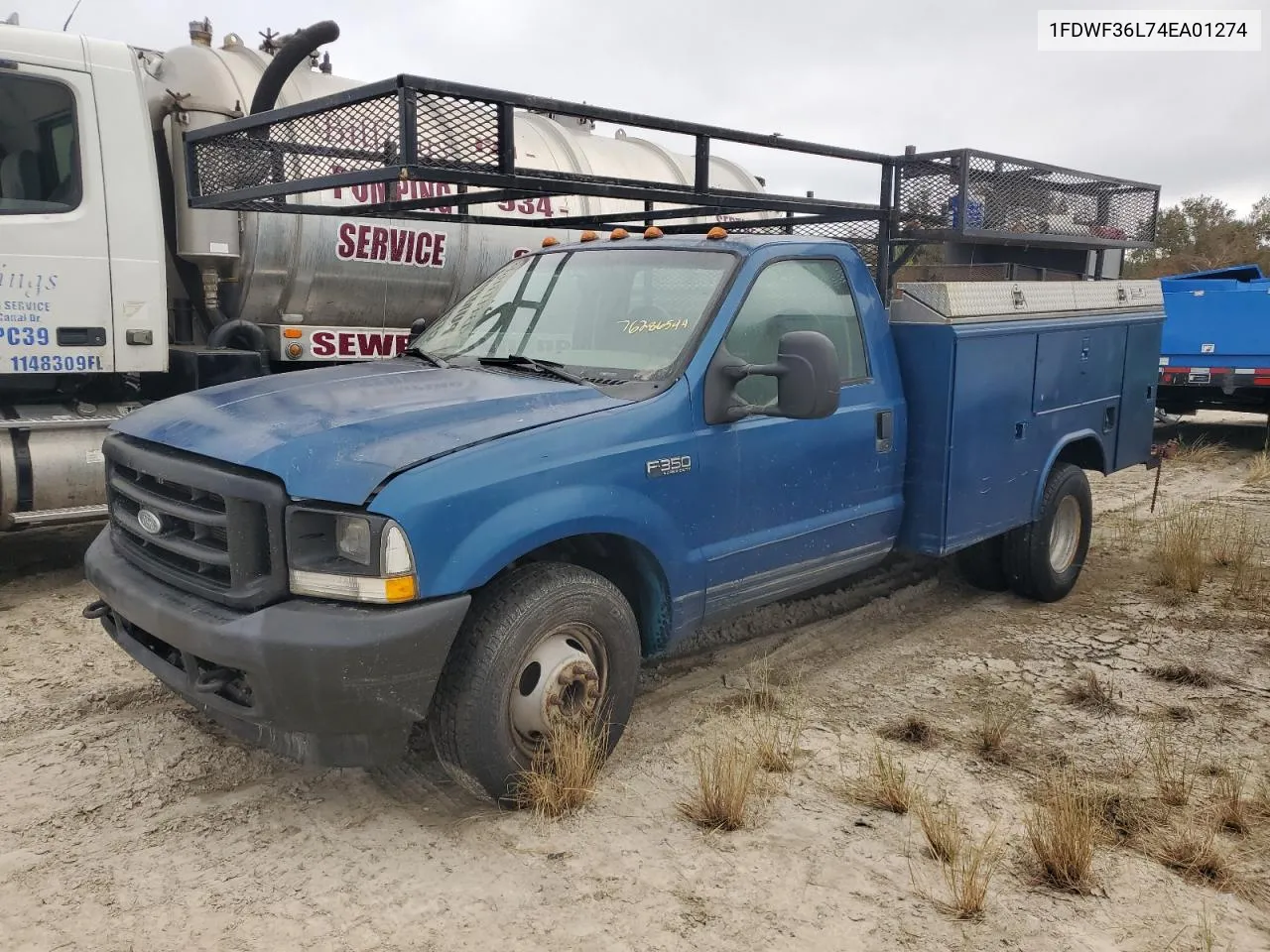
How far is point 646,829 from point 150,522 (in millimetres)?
1988

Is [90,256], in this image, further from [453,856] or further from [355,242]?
[453,856]

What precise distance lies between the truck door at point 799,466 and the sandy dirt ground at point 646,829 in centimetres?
59

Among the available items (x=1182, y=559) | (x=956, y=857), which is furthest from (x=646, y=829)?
(x=1182, y=559)

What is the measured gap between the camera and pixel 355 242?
6988 mm

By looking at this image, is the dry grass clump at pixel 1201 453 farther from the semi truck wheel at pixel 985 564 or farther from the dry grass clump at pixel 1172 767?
the dry grass clump at pixel 1172 767

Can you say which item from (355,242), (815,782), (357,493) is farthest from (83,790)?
(355,242)

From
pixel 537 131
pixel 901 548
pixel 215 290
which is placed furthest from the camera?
pixel 537 131

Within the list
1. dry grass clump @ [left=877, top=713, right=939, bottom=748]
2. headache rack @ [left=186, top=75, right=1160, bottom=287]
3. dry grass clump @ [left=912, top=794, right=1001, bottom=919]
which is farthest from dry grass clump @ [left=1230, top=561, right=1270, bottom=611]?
dry grass clump @ [left=912, top=794, right=1001, bottom=919]

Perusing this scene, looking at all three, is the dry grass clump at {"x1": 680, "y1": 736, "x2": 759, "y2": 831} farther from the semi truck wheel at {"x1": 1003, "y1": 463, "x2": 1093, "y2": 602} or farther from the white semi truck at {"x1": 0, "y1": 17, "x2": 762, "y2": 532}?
the white semi truck at {"x1": 0, "y1": 17, "x2": 762, "y2": 532}

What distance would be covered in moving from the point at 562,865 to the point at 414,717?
635 millimetres

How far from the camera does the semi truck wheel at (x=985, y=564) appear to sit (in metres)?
5.96

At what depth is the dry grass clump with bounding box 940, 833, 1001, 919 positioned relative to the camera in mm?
2859

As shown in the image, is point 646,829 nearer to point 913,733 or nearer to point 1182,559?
point 913,733

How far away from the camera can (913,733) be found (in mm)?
4086
